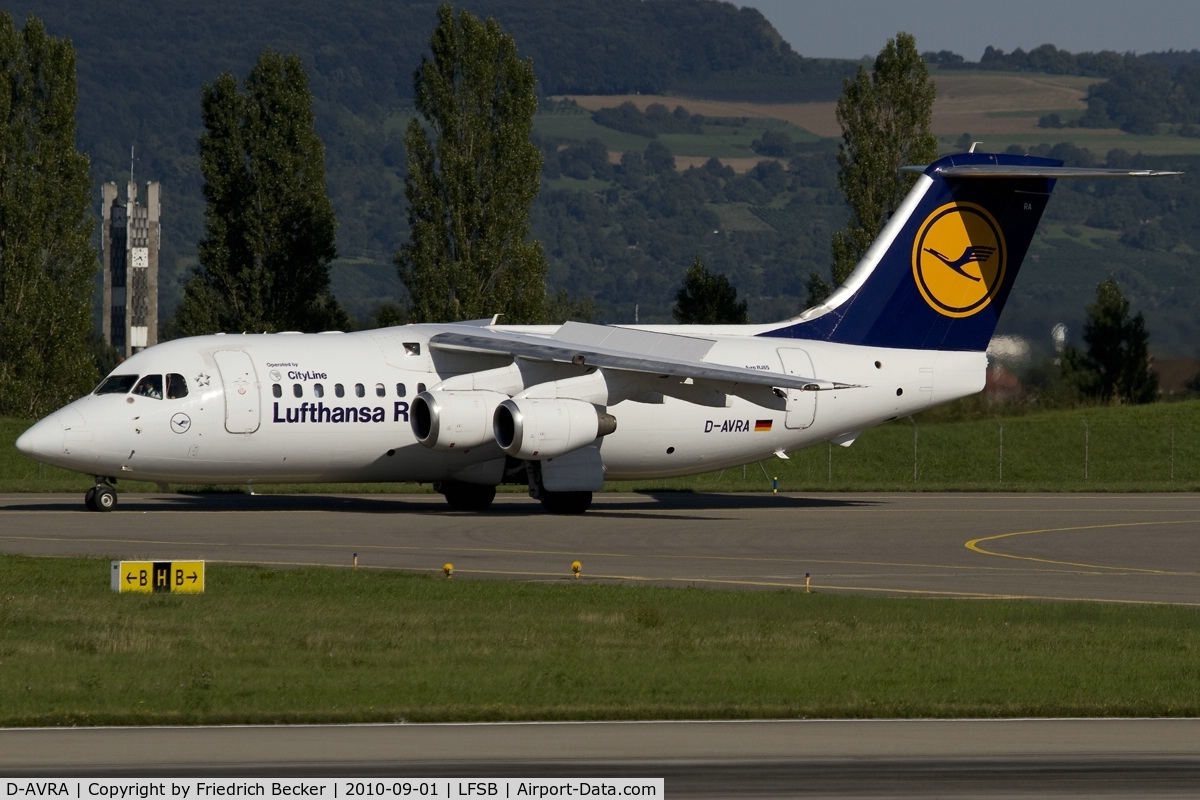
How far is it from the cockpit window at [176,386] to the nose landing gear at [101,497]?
2419 millimetres

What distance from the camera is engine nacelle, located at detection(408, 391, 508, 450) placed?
34.5 metres

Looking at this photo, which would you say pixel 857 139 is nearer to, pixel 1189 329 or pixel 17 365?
pixel 1189 329

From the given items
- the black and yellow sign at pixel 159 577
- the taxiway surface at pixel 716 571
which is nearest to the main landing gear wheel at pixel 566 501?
the taxiway surface at pixel 716 571

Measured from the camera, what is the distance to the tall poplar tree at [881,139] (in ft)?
214

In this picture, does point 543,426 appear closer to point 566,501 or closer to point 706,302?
point 566,501

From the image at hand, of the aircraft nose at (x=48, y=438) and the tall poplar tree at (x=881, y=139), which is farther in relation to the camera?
the tall poplar tree at (x=881, y=139)

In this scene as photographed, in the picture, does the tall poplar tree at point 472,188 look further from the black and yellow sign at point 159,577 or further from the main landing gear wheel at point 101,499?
the black and yellow sign at point 159,577

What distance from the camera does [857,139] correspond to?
66500 mm

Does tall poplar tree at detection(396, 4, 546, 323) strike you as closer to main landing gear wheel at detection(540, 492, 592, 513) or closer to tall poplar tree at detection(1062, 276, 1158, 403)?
tall poplar tree at detection(1062, 276, 1158, 403)

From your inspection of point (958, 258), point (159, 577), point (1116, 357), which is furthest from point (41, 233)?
point (159, 577)

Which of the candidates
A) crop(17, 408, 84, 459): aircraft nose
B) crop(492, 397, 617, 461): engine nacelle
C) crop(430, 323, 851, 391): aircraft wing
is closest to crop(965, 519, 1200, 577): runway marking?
crop(430, 323, 851, 391): aircraft wing

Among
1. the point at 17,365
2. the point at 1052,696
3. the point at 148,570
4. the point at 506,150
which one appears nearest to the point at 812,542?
the point at 148,570

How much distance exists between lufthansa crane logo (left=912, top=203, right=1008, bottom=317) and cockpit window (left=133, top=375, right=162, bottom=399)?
15.7 meters

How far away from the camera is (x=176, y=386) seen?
112 feet
